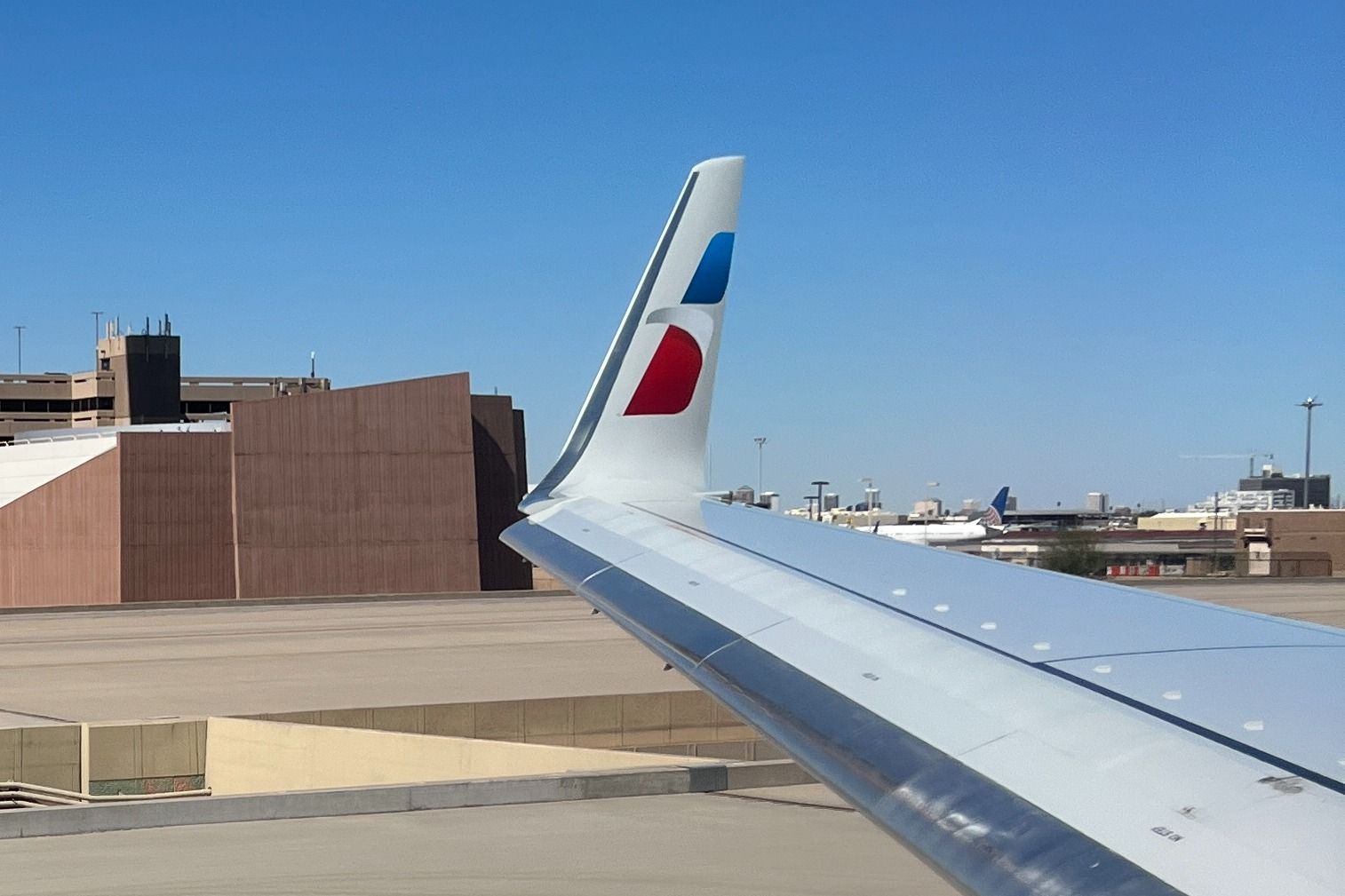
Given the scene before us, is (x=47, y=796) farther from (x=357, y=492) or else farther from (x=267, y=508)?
(x=357, y=492)

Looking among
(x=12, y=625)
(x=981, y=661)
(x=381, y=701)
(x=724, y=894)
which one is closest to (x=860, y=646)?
(x=981, y=661)

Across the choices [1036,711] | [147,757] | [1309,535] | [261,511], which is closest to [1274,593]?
[1309,535]

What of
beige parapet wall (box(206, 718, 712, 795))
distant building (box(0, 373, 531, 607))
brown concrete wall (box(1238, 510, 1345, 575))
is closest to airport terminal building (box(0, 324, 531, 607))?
distant building (box(0, 373, 531, 607))

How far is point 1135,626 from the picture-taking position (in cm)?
462

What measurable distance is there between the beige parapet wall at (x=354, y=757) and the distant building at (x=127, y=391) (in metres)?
70.2

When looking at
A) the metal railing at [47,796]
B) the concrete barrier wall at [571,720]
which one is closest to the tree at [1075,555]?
the concrete barrier wall at [571,720]

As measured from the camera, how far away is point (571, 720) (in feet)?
82.1

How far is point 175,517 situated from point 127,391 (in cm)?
4464

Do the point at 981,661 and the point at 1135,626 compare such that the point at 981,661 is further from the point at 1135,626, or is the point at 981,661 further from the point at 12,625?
the point at 12,625

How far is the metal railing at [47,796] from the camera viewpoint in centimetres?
2147

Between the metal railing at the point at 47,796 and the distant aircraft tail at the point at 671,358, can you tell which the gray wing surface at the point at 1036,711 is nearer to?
the distant aircraft tail at the point at 671,358

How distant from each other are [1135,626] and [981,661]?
0.58 metres

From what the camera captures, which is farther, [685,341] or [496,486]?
[496,486]

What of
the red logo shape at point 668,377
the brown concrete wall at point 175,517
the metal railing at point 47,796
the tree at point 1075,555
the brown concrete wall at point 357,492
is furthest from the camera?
the tree at point 1075,555
